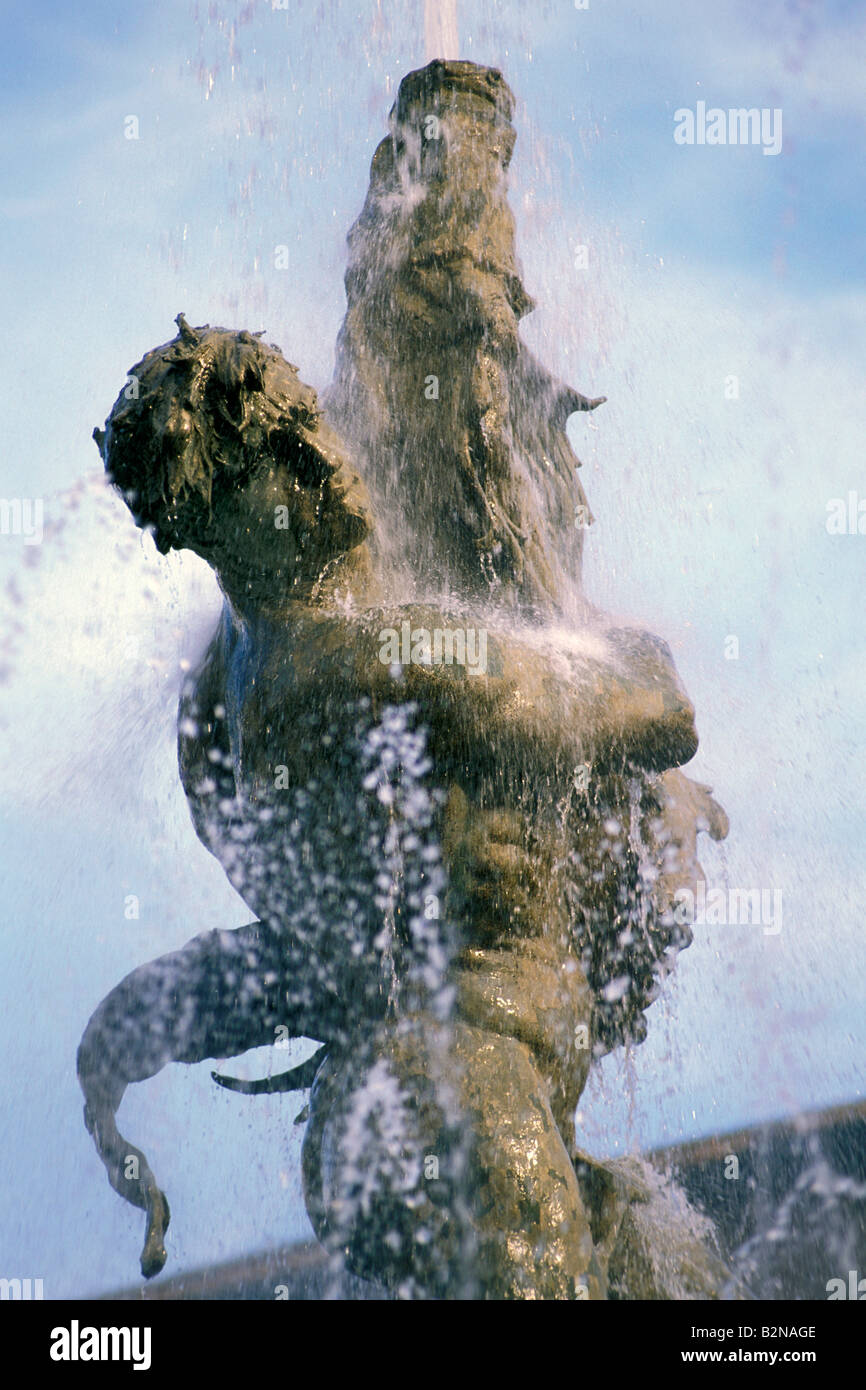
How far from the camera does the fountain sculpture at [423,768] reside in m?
3.92

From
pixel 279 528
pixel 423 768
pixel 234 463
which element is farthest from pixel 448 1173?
pixel 234 463

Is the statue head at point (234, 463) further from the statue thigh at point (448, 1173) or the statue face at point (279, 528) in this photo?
the statue thigh at point (448, 1173)

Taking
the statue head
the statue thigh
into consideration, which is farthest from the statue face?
the statue thigh

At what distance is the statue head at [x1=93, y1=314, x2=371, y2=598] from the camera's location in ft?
13.0

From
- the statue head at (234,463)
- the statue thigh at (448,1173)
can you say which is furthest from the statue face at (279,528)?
the statue thigh at (448,1173)

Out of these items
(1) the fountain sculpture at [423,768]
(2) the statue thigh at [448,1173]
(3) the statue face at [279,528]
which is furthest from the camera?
(3) the statue face at [279,528]

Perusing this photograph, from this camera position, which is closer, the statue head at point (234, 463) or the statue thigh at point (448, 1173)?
the statue thigh at point (448, 1173)

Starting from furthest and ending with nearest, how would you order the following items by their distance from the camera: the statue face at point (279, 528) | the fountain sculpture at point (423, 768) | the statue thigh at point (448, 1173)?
the statue face at point (279, 528)
the fountain sculpture at point (423, 768)
the statue thigh at point (448, 1173)

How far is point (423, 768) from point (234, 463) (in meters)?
0.95

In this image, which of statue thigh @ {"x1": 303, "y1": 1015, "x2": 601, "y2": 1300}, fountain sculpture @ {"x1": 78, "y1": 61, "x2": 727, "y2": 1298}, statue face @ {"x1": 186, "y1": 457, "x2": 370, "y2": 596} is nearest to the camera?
statue thigh @ {"x1": 303, "y1": 1015, "x2": 601, "y2": 1300}

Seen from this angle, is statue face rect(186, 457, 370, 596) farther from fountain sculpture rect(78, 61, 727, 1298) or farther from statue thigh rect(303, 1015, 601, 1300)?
statue thigh rect(303, 1015, 601, 1300)
